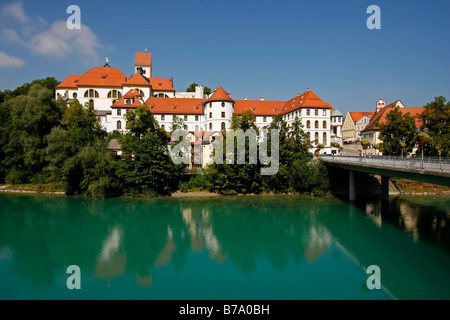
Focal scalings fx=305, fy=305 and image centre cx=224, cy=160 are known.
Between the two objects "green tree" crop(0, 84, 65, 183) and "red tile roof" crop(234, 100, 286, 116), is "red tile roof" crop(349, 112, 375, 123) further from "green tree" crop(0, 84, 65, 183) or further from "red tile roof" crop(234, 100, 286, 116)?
"green tree" crop(0, 84, 65, 183)

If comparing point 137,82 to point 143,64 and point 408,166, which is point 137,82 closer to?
point 143,64

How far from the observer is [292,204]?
93.7 feet

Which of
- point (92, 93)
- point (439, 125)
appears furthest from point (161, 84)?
point (439, 125)

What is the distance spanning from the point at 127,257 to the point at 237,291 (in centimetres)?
667

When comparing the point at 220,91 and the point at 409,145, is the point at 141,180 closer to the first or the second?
the point at 220,91

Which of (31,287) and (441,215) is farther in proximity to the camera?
(441,215)

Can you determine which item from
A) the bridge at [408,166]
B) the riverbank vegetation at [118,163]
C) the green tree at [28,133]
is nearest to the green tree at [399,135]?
the bridge at [408,166]

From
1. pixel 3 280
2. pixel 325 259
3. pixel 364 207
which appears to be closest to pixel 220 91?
pixel 364 207

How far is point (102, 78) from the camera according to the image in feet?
169

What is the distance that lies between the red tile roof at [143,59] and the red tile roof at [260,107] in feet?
78.2

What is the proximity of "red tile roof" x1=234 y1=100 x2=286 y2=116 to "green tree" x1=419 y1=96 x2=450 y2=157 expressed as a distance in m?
23.9

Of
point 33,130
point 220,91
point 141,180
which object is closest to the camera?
point 141,180

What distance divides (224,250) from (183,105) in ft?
112

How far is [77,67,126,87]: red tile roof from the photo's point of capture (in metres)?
50.7
